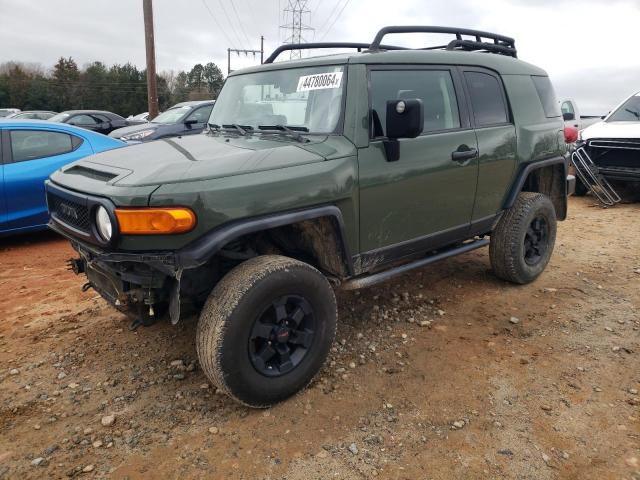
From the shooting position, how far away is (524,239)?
178 inches

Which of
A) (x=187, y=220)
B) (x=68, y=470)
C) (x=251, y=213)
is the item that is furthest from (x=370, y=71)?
A: (x=68, y=470)

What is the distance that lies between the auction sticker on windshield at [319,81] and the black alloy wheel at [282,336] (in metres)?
1.37

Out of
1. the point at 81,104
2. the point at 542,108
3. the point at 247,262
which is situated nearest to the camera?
the point at 247,262

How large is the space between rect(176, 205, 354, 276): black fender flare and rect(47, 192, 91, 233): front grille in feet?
1.98

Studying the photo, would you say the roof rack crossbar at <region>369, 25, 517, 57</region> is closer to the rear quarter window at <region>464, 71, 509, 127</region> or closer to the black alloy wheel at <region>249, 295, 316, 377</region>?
the rear quarter window at <region>464, 71, 509, 127</region>

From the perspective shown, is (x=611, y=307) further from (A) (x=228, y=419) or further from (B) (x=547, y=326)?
(A) (x=228, y=419)

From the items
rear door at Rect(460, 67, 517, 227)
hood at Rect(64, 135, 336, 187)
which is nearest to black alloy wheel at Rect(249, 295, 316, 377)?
hood at Rect(64, 135, 336, 187)

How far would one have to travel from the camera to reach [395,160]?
3193 millimetres

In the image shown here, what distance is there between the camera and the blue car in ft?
18.2

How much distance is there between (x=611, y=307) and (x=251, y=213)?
3.29 meters

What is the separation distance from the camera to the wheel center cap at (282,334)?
2779 millimetres

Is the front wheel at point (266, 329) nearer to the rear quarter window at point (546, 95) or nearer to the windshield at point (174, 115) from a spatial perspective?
the rear quarter window at point (546, 95)

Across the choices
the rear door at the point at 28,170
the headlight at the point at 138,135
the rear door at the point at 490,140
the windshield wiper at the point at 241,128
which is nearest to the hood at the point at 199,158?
the windshield wiper at the point at 241,128

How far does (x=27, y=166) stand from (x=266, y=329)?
4.41 metres
